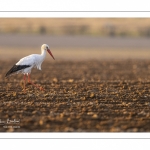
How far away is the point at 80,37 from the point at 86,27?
243 centimetres

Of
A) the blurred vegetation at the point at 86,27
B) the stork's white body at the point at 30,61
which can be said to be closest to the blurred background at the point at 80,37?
the blurred vegetation at the point at 86,27

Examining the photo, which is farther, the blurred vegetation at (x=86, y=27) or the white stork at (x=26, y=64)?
the blurred vegetation at (x=86, y=27)

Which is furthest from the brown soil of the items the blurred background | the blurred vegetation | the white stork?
the blurred vegetation

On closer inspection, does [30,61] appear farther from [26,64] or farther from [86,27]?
[86,27]

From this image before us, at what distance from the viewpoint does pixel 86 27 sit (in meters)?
34.3

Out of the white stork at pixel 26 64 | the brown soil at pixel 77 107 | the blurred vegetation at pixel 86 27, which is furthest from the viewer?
the blurred vegetation at pixel 86 27

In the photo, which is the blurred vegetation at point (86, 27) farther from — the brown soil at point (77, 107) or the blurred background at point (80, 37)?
the brown soil at point (77, 107)

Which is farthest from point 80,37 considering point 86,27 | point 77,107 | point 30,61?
point 77,107

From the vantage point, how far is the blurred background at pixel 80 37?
107 ft

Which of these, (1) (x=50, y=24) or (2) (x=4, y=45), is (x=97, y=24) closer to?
(1) (x=50, y=24)

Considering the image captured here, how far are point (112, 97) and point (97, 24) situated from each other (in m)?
21.6

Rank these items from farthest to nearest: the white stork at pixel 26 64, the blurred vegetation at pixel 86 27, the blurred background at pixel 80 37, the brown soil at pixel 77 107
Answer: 1. the blurred vegetation at pixel 86 27
2. the blurred background at pixel 80 37
3. the white stork at pixel 26 64
4. the brown soil at pixel 77 107

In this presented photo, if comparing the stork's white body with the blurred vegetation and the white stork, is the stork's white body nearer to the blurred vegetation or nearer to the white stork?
the white stork
